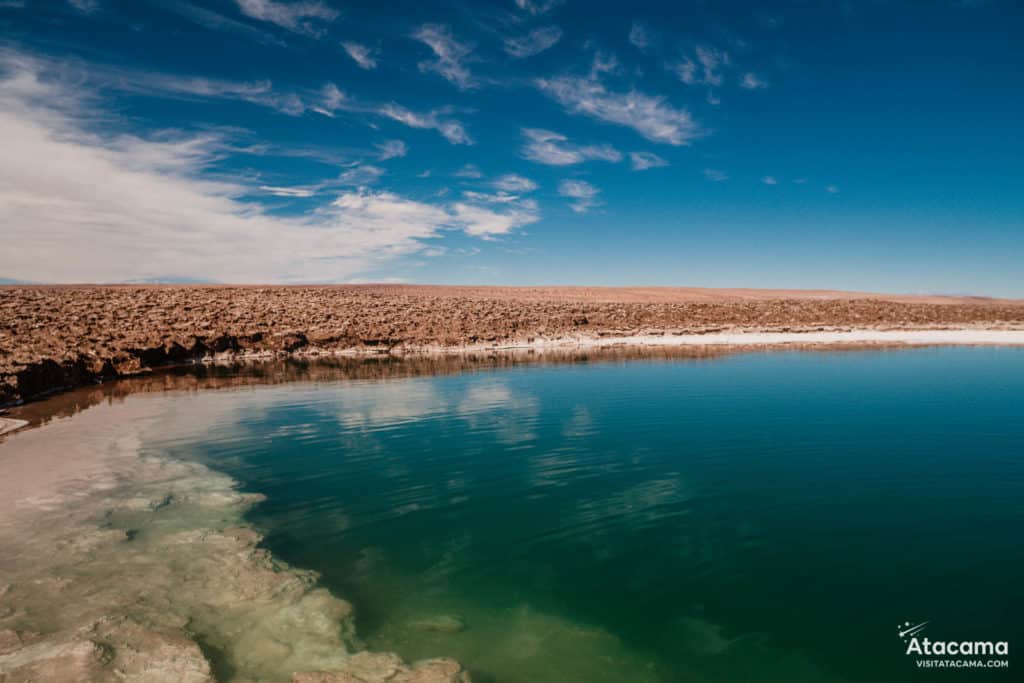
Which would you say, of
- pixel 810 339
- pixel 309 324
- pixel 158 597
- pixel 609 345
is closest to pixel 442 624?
pixel 158 597

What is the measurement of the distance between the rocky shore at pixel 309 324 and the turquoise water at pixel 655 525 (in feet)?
48.5

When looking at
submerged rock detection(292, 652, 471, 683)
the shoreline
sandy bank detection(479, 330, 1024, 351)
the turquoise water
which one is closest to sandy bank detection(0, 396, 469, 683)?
submerged rock detection(292, 652, 471, 683)

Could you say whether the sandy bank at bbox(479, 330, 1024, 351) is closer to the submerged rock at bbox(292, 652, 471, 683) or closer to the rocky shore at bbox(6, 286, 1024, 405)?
the rocky shore at bbox(6, 286, 1024, 405)

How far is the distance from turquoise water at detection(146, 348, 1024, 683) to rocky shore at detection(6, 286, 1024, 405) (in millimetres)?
14770

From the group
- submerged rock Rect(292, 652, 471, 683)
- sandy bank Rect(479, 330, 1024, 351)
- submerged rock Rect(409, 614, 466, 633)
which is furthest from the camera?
sandy bank Rect(479, 330, 1024, 351)

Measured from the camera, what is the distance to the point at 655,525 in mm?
8891

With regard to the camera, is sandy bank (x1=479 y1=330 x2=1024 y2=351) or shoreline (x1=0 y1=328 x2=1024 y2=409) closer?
shoreline (x1=0 y1=328 x2=1024 y2=409)

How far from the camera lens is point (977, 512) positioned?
29.5 ft

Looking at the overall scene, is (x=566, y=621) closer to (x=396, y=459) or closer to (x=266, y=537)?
(x=266, y=537)

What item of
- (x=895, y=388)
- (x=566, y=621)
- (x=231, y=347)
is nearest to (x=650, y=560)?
(x=566, y=621)

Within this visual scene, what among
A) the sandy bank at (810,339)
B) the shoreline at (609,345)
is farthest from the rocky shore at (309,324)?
the sandy bank at (810,339)

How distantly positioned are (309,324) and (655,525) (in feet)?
142

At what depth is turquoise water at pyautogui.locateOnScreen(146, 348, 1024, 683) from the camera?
598cm

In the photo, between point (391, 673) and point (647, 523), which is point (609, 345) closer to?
point (647, 523)
